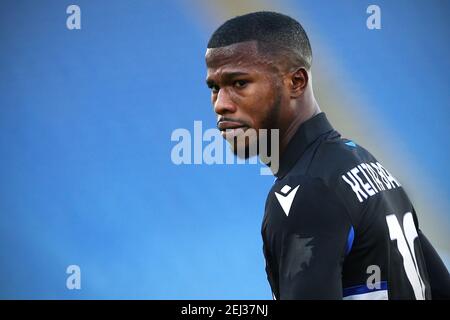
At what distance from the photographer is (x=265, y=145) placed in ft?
→ 5.57

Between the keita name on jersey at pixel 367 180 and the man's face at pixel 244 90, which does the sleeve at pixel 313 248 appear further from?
the man's face at pixel 244 90

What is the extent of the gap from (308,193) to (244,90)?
1.38 ft

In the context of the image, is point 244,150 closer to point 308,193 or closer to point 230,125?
point 230,125

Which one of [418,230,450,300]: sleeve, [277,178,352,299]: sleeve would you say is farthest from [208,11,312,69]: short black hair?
[418,230,450,300]: sleeve

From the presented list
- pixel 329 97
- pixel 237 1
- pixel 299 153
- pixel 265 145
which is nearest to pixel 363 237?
pixel 299 153

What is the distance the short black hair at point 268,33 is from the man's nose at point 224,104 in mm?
143

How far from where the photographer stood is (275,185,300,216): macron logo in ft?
4.41

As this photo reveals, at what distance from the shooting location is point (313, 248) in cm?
129

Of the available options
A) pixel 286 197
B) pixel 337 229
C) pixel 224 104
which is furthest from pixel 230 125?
pixel 337 229

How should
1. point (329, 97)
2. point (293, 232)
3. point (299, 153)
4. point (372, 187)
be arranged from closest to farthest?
point (293, 232) < point (372, 187) < point (299, 153) < point (329, 97)
